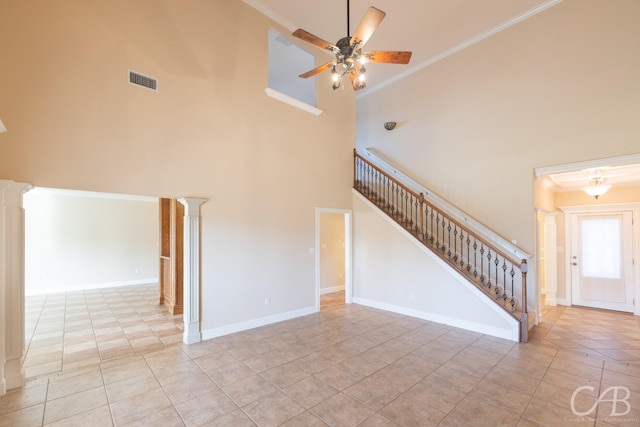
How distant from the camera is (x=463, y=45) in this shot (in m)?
5.77

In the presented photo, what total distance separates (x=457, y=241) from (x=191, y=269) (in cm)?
480

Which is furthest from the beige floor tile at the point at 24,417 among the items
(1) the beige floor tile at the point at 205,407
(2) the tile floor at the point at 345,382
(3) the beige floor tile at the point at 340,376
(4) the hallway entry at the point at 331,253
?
(4) the hallway entry at the point at 331,253

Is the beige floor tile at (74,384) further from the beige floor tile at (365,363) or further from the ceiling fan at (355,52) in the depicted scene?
the ceiling fan at (355,52)

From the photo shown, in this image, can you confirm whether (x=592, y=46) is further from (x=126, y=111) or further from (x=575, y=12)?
(x=126, y=111)

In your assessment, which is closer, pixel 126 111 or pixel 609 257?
pixel 126 111

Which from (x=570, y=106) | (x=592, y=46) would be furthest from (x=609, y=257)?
(x=592, y=46)

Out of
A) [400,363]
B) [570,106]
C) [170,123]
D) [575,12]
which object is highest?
[575,12]

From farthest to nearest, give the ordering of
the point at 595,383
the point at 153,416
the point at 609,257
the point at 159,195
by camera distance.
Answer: the point at 609,257, the point at 159,195, the point at 595,383, the point at 153,416

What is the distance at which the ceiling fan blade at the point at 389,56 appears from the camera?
3025mm

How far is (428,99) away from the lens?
6.35 meters

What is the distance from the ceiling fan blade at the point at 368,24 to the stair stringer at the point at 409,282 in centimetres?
357

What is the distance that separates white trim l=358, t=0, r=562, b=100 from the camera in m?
4.80

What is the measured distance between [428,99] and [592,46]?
2.69 m

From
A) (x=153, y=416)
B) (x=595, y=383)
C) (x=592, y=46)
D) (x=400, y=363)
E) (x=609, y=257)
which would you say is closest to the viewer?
(x=153, y=416)
